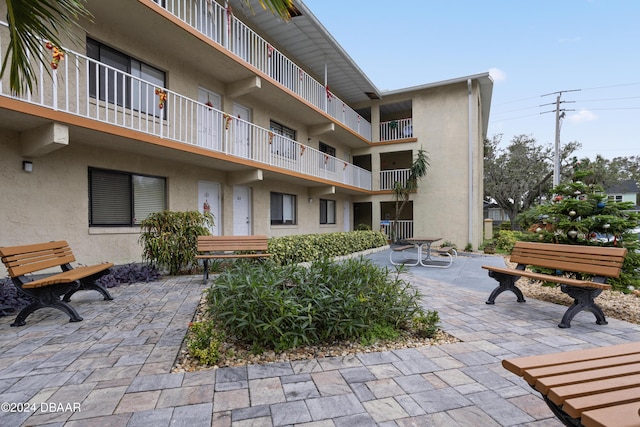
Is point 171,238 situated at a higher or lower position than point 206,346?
higher

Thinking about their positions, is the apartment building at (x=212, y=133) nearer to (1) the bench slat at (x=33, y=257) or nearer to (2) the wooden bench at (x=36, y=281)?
(1) the bench slat at (x=33, y=257)

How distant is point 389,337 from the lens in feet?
11.3

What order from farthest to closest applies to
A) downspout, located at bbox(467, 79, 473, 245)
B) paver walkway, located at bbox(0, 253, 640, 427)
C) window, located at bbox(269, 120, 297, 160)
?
downspout, located at bbox(467, 79, 473, 245)
window, located at bbox(269, 120, 297, 160)
paver walkway, located at bbox(0, 253, 640, 427)

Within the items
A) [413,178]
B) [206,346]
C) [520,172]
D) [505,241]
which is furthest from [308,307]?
[520,172]

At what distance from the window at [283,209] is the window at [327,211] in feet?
8.41

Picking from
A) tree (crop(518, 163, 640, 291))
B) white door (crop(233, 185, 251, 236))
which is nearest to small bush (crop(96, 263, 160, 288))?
white door (crop(233, 185, 251, 236))

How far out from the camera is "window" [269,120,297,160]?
11.2 meters

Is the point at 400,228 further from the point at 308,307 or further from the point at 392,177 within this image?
the point at 308,307

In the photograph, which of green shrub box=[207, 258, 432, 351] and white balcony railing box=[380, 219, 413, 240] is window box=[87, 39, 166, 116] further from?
white balcony railing box=[380, 219, 413, 240]

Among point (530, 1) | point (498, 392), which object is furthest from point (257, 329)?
point (530, 1)

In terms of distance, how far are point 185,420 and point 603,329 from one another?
4.86m

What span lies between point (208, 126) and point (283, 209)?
17.4 feet

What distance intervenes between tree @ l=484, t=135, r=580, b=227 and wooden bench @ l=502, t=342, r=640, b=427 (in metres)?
30.1

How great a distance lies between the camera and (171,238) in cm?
689
